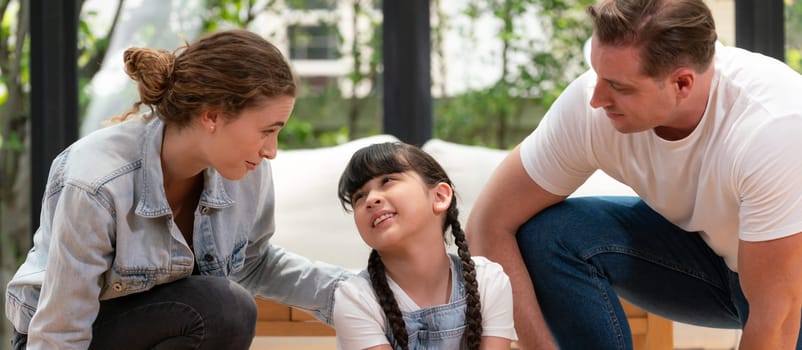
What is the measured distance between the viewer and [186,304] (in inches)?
68.1

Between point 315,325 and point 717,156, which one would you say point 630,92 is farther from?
point 315,325

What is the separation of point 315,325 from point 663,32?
3.55ft

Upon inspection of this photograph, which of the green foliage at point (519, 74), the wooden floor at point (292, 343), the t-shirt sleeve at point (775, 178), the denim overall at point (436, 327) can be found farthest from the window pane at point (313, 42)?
the t-shirt sleeve at point (775, 178)

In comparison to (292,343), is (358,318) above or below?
above

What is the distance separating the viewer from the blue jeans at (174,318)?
1.71m

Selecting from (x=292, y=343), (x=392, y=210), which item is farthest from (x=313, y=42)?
(x=392, y=210)

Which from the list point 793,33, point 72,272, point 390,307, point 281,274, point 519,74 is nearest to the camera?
point 72,272

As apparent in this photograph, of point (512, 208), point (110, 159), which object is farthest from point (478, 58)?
point (110, 159)

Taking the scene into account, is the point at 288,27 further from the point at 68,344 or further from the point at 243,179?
the point at 68,344

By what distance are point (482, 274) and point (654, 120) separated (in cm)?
41

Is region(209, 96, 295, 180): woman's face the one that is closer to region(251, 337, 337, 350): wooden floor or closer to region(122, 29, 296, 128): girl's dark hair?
region(122, 29, 296, 128): girl's dark hair

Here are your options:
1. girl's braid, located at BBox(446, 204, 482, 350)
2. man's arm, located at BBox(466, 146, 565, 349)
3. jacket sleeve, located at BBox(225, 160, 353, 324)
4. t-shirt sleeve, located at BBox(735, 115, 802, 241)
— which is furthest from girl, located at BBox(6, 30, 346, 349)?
t-shirt sleeve, located at BBox(735, 115, 802, 241)

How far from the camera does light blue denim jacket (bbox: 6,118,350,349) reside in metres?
1.60

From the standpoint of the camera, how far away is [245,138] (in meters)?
1.66
